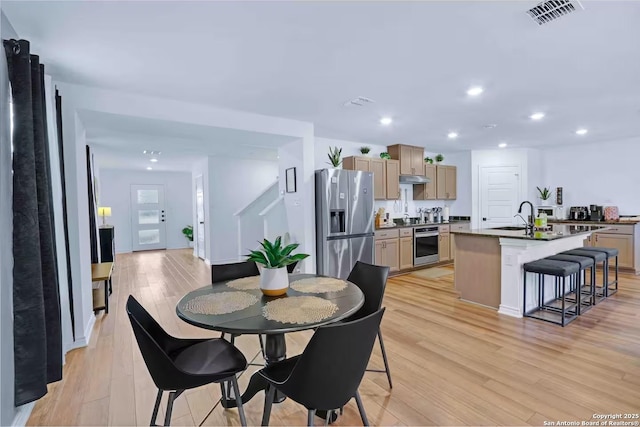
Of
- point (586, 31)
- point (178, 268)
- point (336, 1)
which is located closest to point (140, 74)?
point (336, 1)

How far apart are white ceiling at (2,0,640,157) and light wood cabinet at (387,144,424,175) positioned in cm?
210

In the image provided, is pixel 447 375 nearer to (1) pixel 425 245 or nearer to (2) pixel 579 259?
(2) pixel 579 259

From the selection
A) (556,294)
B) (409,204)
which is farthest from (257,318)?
(409,204)

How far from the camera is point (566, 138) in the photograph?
233 inches

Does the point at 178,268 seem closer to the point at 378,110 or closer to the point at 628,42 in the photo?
the point at 378,110

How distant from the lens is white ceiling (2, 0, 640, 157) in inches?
78.0

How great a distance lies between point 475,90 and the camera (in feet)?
11.0

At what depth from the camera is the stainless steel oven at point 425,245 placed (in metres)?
5.92

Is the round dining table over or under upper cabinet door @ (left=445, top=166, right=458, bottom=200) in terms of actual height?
under

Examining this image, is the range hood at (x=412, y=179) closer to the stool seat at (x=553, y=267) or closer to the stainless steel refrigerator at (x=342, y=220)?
the stainless steel refrigerator at (x=342, y=220)

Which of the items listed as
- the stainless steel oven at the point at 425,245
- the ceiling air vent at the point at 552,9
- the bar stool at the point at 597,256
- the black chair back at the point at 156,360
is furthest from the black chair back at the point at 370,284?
the stainless steel oven at the point at 425,245

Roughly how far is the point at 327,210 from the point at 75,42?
10.5 ft

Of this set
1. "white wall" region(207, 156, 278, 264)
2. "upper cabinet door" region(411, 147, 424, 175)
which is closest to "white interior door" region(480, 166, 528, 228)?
"upper cabinet door" region(411, 147, 424, 175)

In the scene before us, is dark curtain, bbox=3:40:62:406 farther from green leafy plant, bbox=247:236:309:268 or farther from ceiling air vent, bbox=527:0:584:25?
ceiling air vent, bbox=527:0:584:25
